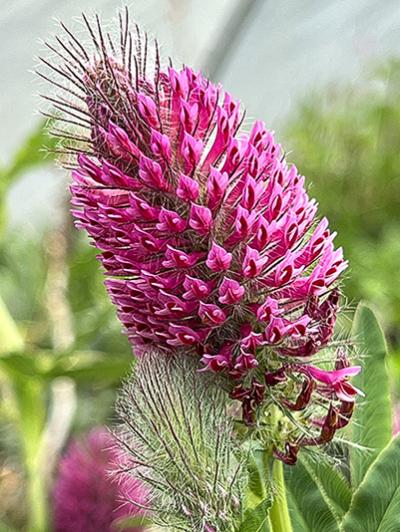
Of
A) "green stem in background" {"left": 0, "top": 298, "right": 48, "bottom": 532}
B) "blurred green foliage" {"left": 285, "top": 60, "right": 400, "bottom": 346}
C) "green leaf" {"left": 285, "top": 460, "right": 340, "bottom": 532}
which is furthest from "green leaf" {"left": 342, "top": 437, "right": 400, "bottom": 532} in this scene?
"blurred green foliage" {"left": 285, "top": 60, "right": 400, "bottom": 346}

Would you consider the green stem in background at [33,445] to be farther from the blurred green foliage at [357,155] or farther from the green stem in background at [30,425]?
the blurred green foliage at [357,155]

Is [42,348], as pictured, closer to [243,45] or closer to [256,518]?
[256,518]

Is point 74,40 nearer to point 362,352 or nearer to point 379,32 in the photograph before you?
point 362,352

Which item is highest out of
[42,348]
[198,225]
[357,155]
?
[357,155]

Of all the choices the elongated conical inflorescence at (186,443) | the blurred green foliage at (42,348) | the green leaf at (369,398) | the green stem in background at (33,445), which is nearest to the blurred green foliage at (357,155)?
the blurred green foliage at (42,348)

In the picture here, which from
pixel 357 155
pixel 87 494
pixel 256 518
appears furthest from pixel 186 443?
pixel 357 155
